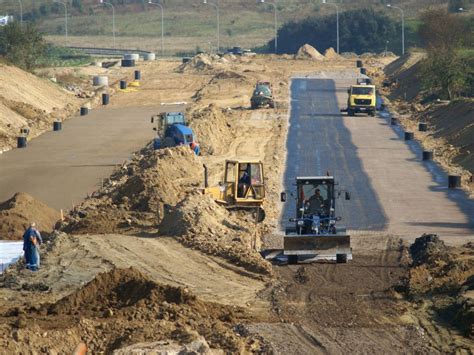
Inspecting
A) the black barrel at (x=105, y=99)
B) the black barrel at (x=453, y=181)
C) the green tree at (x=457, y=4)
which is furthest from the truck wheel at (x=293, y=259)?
the green tree at (x=457, y=4)

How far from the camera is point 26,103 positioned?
233 feet

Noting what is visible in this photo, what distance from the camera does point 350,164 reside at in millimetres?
47375

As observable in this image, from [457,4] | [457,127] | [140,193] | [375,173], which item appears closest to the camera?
[140,193]

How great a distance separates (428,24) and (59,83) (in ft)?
125

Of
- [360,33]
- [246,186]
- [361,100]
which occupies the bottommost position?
[246,186]

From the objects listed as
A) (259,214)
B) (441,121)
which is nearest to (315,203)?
(259,214)

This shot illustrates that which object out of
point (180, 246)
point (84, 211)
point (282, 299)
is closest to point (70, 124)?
point (84, 211)

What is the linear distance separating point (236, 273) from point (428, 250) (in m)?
4.79

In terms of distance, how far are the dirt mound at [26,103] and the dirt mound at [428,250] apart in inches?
1150

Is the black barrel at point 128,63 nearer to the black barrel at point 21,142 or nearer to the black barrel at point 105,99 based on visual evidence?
the black barrel at point 105,99

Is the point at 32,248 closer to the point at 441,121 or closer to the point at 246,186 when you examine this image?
the point at 246,186

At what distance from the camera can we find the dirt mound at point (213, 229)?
29030 millimetres

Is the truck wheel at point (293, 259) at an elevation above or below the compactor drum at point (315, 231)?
below

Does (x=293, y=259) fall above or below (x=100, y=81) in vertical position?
below
